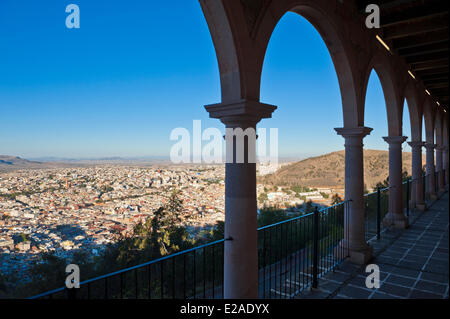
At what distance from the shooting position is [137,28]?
45.5 feet

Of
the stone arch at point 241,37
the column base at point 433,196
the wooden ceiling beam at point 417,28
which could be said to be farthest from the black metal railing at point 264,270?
→ the column base at point 433,196

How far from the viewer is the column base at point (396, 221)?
19.9 ft

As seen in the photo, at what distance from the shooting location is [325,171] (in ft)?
96.3

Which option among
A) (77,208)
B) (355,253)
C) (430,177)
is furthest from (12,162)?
(430,177)

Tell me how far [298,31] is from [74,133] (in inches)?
736

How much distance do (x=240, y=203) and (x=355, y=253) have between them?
2828 mm

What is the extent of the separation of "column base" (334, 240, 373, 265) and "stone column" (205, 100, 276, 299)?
2424mm

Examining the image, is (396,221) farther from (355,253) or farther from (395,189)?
(355,253)

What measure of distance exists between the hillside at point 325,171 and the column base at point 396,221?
18543 millimetres

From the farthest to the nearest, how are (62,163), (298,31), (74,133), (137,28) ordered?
1. (298,31)
2. (137,28)
3. (74,133)
4. (62,163)

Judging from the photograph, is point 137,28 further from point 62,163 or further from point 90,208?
point 90,208

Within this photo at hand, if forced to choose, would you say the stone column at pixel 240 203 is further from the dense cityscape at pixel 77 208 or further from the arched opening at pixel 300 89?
the arched opening at pixel 300 89
